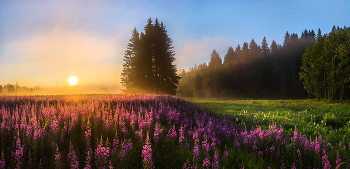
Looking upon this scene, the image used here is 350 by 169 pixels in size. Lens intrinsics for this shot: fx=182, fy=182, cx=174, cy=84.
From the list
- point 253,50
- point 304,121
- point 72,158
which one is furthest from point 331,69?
point 253,50

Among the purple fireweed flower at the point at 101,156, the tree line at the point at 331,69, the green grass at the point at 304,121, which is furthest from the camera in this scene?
the tree line at the point at 331,69

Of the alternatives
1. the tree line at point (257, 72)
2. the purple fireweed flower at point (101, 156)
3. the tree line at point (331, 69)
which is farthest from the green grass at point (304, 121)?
the tree line at point (257, 72)

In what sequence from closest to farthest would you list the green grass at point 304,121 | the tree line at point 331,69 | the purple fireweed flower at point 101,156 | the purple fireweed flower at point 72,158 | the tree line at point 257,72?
1. the purple fireweed flower at point 72,158
2. the purple fireweed flower at point 101,156
3. the green grass at point 304,121
4. the tree line at point 331,69
5. the tree line at point 257,72

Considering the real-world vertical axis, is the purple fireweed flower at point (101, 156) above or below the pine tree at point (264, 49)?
below

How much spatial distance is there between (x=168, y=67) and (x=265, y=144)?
2530 centimetres

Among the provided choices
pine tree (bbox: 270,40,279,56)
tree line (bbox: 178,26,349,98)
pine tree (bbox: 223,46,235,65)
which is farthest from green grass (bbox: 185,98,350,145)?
pine tree (bbox: 270,40,279,56)

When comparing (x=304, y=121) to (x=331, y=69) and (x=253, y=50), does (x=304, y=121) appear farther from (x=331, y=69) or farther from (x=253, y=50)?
(x=253, y=50)

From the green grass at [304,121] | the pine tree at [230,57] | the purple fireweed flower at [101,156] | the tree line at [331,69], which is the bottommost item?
the green grass at [304,121]

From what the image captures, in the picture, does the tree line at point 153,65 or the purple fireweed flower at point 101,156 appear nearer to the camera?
the purple fireweed flower at point 101,156

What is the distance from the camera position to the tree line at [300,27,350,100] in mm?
23266

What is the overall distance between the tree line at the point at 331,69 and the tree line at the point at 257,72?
35311 mm

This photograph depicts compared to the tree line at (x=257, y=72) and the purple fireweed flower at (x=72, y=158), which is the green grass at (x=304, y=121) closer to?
the purple fireweed flower at (x=72, y=158)

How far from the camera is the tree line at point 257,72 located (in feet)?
207

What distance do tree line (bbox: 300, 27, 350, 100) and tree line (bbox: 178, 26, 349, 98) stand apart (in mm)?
35311
